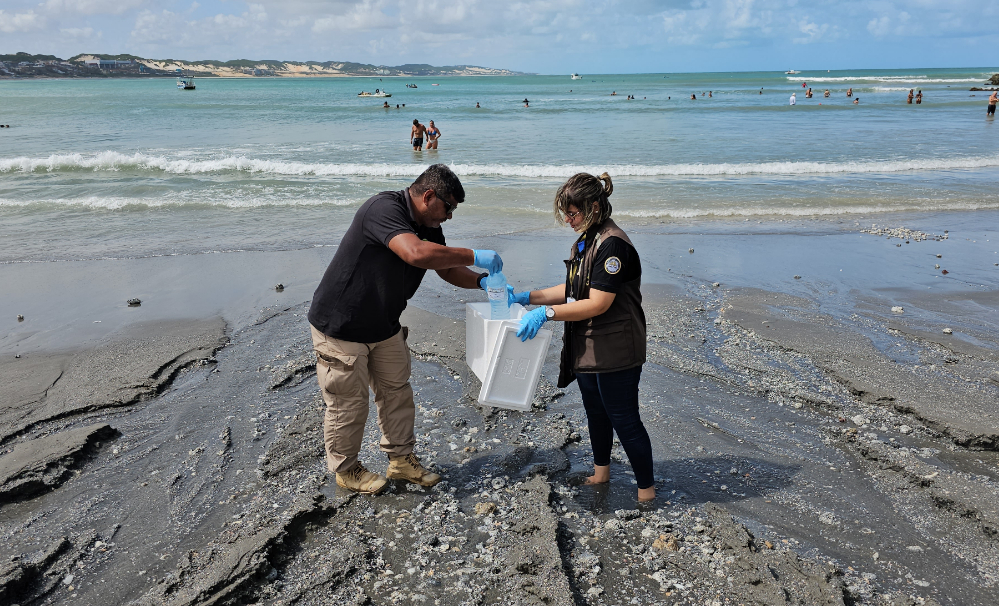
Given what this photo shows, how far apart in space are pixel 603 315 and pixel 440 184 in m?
1.06

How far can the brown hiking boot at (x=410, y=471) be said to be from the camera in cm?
378

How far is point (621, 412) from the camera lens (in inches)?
135

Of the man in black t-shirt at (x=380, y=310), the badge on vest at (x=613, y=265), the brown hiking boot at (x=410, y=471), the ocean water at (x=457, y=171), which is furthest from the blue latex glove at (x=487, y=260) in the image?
the ocean water at (x=457, y=171)

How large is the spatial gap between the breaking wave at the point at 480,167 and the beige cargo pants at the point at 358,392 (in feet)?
44.9

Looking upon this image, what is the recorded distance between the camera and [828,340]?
5945 millimetres

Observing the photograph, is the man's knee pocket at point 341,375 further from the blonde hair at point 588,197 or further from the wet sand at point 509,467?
the blonde hair at point 588,197

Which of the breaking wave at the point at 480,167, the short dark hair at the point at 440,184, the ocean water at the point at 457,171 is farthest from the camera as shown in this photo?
the breaking wave at the point at 480,167

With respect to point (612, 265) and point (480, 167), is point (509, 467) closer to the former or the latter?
point (612, 265)

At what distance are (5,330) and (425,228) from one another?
17.0 feet

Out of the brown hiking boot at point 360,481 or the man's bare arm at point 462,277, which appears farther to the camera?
the man's bare arm at point 462,277

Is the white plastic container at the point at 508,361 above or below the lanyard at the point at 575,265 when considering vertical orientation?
below

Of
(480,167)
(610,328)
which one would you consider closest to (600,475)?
(610,328)

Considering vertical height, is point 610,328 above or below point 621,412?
above

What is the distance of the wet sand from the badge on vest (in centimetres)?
133
